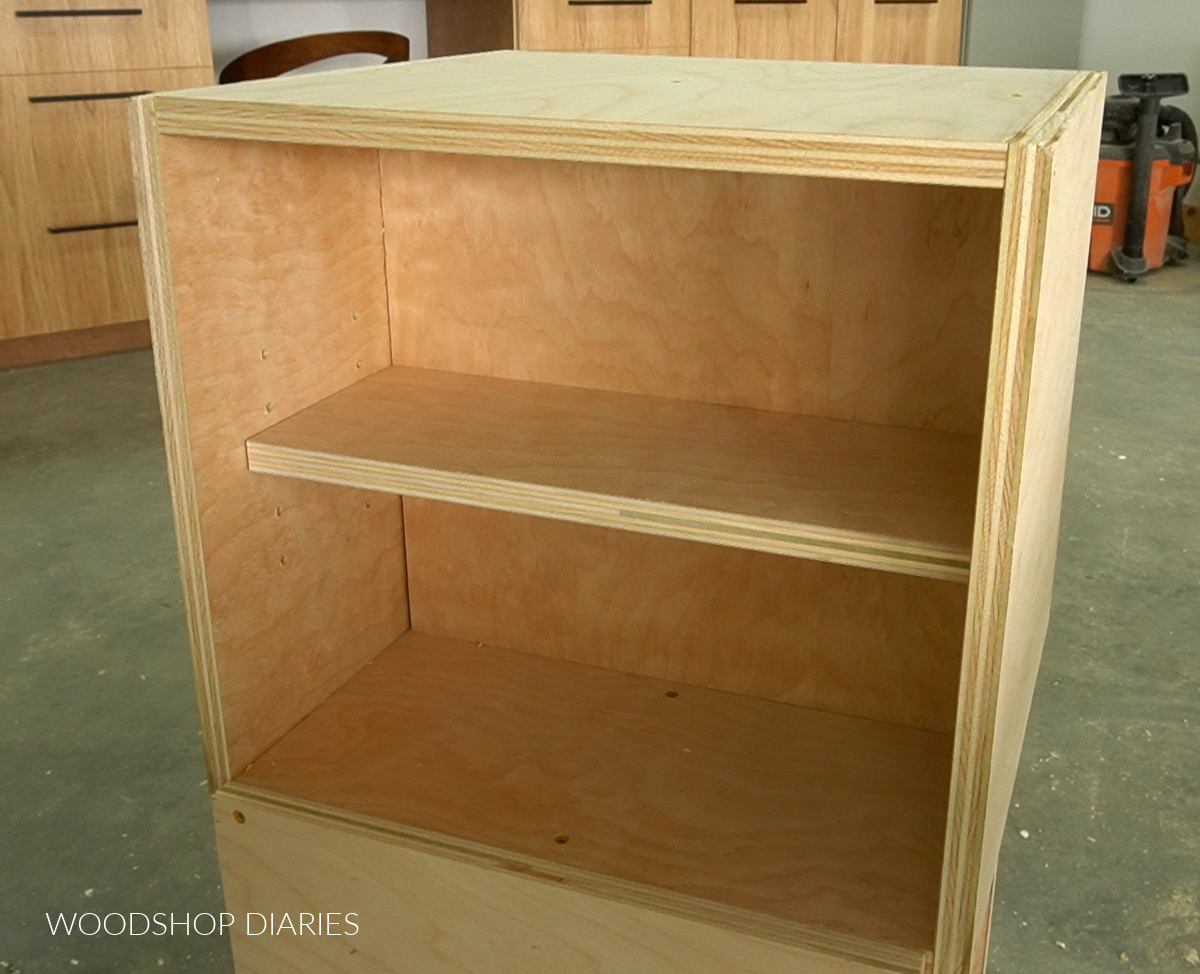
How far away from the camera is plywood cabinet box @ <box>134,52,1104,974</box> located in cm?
100

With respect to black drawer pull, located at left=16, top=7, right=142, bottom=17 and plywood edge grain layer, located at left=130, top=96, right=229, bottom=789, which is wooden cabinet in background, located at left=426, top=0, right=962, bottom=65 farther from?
plywood edge grain layer, located at left=130, top=96, right=229, bottom=789

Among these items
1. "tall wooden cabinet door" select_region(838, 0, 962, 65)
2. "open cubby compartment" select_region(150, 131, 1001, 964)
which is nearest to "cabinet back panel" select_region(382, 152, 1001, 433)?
"open cubby compartment" select_region(150, 131, 1001, 964)

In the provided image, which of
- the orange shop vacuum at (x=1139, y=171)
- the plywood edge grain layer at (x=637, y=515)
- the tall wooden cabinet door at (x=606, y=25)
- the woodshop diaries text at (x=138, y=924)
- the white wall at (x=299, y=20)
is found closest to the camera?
the plywood edge grain layer at (x=637, y=515)

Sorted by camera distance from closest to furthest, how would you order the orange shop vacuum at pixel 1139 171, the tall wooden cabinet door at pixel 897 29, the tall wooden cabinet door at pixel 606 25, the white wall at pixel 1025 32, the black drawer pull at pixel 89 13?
the black drawer pull at pixel 89 13, the tall wooden cabinet door at pixel 606 25, the orange shop vacuum at pixel 1139 171, the tall wooden cabinet door at pixel 897 29, the white wall at pixel 1025 32

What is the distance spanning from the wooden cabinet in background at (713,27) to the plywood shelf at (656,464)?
9.71ft

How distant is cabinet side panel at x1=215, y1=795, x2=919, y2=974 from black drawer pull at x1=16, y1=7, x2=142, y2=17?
2.76 m

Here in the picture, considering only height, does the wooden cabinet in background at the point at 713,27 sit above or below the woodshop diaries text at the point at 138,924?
above

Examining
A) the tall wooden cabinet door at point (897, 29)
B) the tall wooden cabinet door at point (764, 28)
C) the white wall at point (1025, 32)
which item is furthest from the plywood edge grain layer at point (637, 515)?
the white wall at point (1025, 32)

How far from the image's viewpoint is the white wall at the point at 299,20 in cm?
419

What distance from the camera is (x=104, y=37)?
3.47m

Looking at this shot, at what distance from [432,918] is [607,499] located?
1.45 ft

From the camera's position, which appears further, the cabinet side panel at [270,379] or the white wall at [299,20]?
the white wall at [299,20]

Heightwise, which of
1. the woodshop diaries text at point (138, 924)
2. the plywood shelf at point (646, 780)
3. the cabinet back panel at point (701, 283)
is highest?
the cabinet back panel at point (701, 283)

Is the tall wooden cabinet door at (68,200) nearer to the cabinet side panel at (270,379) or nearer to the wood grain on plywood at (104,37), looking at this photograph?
the wood grain on plywood at (104,37)
